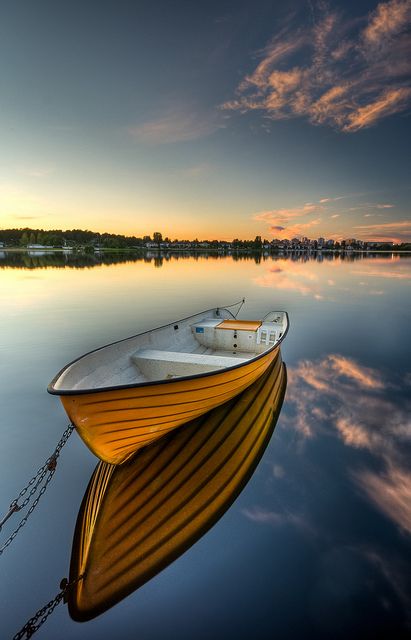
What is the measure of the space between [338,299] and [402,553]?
79.4 ft

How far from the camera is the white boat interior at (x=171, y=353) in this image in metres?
6.03

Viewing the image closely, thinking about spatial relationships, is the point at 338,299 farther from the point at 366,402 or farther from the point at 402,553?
Result: the point at 402,553

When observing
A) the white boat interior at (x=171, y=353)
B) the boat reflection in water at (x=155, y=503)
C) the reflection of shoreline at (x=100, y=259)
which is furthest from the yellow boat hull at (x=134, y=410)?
the reflection of shoreline at (x=100, y=259)

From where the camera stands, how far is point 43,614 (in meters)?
3.73

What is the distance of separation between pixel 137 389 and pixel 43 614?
9.55 feet

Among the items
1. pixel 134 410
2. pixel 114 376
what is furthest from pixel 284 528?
pixel 114 376

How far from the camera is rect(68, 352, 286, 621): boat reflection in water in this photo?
4094mm

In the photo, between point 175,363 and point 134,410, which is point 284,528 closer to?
point 134,410

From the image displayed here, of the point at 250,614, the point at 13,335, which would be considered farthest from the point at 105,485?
the point at 13,335

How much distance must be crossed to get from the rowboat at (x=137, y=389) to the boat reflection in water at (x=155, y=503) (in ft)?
2.12

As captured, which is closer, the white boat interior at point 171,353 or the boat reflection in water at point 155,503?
the boat reflection in water at point 155,503

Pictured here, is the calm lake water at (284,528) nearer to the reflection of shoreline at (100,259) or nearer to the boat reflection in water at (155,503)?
the boat reflection in water at (155,503)

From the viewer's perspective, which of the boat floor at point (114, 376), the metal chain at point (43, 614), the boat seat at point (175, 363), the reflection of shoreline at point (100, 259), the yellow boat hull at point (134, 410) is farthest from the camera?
the reflection of shoreline at point (100, 259)

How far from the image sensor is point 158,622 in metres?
3.73
